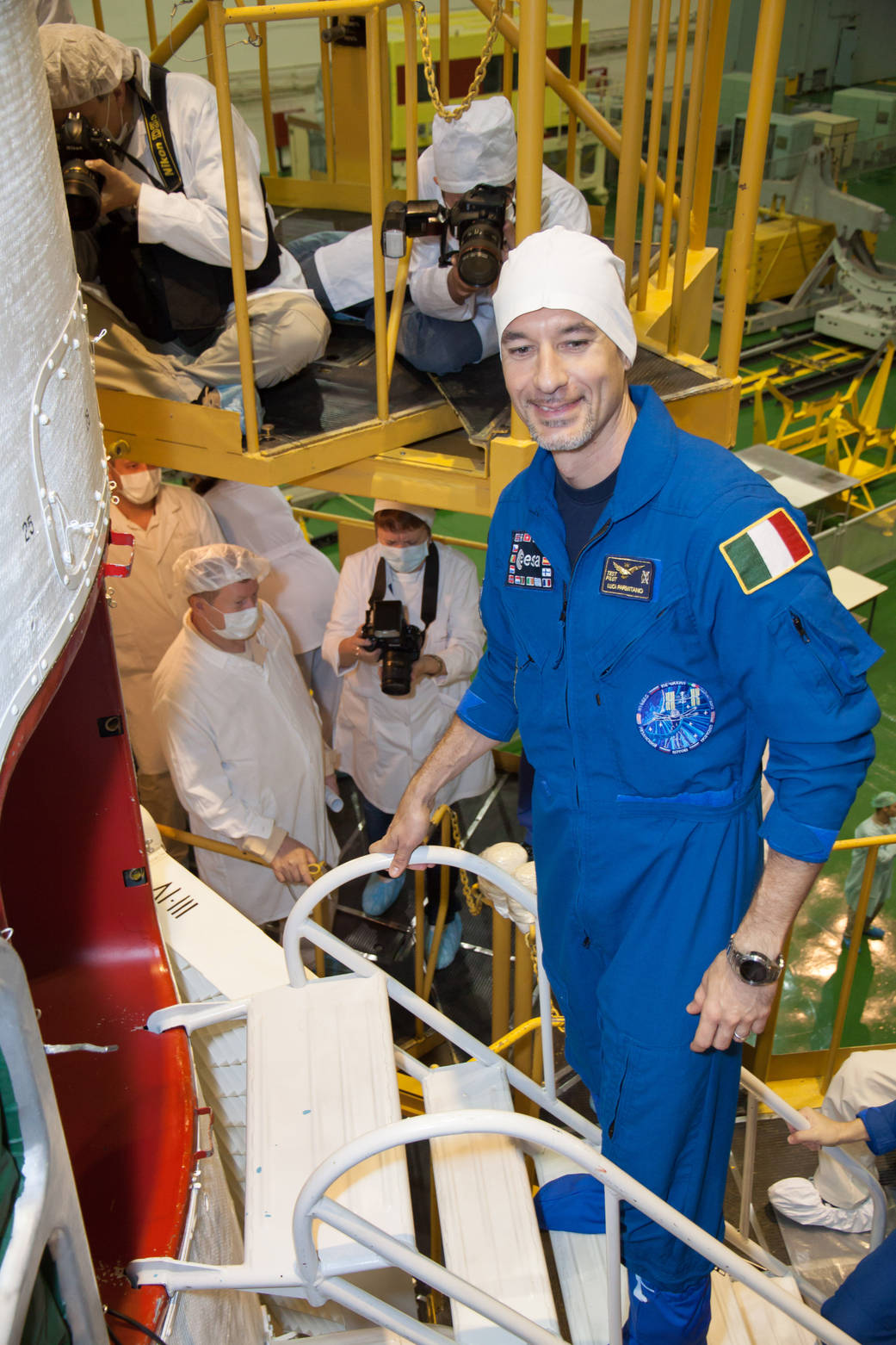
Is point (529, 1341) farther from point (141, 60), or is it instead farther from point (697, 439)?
point (141, 60)

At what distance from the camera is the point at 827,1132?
9.12 feet

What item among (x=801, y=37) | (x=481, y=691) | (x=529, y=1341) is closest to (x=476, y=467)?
(x=481, y=691)

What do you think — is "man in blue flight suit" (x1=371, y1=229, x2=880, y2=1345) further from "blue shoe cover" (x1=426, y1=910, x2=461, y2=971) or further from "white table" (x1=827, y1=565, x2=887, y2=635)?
"white table" (x1=827, y1=565, x2=887, y2=635)

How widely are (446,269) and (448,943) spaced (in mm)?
3003

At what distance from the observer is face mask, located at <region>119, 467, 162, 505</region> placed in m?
5.01

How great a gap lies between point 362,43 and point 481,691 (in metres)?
4.57

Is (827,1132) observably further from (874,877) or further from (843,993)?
(874,877)

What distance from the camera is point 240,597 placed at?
13.6 feet

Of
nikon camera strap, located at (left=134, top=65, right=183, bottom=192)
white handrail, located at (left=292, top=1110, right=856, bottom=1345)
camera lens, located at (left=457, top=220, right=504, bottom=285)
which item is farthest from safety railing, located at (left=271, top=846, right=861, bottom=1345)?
nikon camera strap, located at (left=134, top=65, right=183, bottom=192)

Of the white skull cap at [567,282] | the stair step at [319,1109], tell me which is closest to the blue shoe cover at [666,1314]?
the stair step at [319,1109]

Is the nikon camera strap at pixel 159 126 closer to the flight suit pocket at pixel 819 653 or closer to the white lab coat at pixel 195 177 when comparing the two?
the white lab coat at pixel 195 177

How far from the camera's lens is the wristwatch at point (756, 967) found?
1.92m

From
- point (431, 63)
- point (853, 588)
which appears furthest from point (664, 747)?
point (853, 588)

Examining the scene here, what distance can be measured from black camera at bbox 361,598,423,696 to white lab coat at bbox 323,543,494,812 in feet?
0.74
